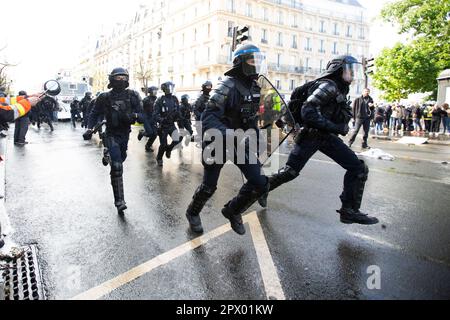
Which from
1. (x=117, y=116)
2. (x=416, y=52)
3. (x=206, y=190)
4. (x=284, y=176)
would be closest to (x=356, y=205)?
(x=284, y=176)

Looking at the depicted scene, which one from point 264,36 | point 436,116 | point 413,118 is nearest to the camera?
point 436,116

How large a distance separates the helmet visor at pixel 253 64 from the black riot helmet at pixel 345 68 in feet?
2.77

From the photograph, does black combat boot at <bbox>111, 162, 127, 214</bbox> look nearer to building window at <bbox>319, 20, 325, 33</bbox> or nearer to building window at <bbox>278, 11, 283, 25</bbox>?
building window at <bbox>278, 11, 283, 25</bbox>

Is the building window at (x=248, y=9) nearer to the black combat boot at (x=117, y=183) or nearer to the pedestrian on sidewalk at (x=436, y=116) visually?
the pedestrian on sidewalk at (x=436, y=116)

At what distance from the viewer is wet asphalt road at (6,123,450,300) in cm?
246

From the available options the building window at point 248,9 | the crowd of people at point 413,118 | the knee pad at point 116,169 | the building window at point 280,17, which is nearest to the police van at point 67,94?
the crowd of people at point 413,118

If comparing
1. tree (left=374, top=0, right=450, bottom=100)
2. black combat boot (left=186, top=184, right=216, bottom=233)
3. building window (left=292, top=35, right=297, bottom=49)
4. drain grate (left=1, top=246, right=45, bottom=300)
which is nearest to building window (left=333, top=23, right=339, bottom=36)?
building window (left=292, top=35, right=297, bottom=49)

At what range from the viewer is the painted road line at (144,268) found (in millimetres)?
2360

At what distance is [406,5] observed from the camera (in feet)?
67.3

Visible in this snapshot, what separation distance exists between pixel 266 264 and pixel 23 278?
1890mm

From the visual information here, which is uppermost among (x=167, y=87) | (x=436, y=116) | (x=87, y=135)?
(x=167, y=87)

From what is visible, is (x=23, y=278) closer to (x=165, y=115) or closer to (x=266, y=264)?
(x=266, y=264)

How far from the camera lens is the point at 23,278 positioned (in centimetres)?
257

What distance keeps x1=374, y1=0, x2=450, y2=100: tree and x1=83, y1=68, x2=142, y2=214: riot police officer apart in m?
20.0
